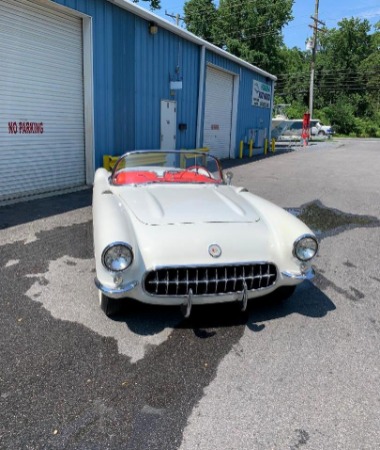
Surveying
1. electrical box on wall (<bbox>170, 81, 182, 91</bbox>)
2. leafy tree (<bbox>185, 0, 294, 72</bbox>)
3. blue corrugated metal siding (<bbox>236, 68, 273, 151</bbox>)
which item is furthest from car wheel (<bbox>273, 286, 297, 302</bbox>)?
leafy tree (<bbox>185, 0, 294, 72</bbox>)

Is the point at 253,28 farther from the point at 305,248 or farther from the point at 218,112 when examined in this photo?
the point at 305,248

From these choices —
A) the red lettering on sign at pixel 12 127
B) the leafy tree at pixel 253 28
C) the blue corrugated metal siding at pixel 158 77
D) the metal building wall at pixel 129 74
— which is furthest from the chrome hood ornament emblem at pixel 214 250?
the leafy tree at pixel 253 28

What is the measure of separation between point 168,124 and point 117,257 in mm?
9672

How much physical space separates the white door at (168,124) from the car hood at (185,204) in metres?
7.79

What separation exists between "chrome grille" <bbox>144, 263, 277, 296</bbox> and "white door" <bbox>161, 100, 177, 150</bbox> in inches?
362

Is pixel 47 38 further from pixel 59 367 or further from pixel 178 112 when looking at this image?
pixel 59 367

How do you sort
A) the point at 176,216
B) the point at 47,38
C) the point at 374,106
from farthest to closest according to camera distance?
the point at 374,106 → the point at 47,38 → the point at 176,216

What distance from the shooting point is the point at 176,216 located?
3262mm

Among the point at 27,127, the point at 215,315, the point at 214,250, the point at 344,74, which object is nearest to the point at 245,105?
the point at 27,127

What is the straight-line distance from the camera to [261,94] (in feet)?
64.8

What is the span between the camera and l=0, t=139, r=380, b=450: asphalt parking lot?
6.90ft

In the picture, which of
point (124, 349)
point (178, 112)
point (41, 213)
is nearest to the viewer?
point (124, 349)

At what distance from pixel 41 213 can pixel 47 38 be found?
12.2 feet

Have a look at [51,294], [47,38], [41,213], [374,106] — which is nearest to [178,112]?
[47,38]
